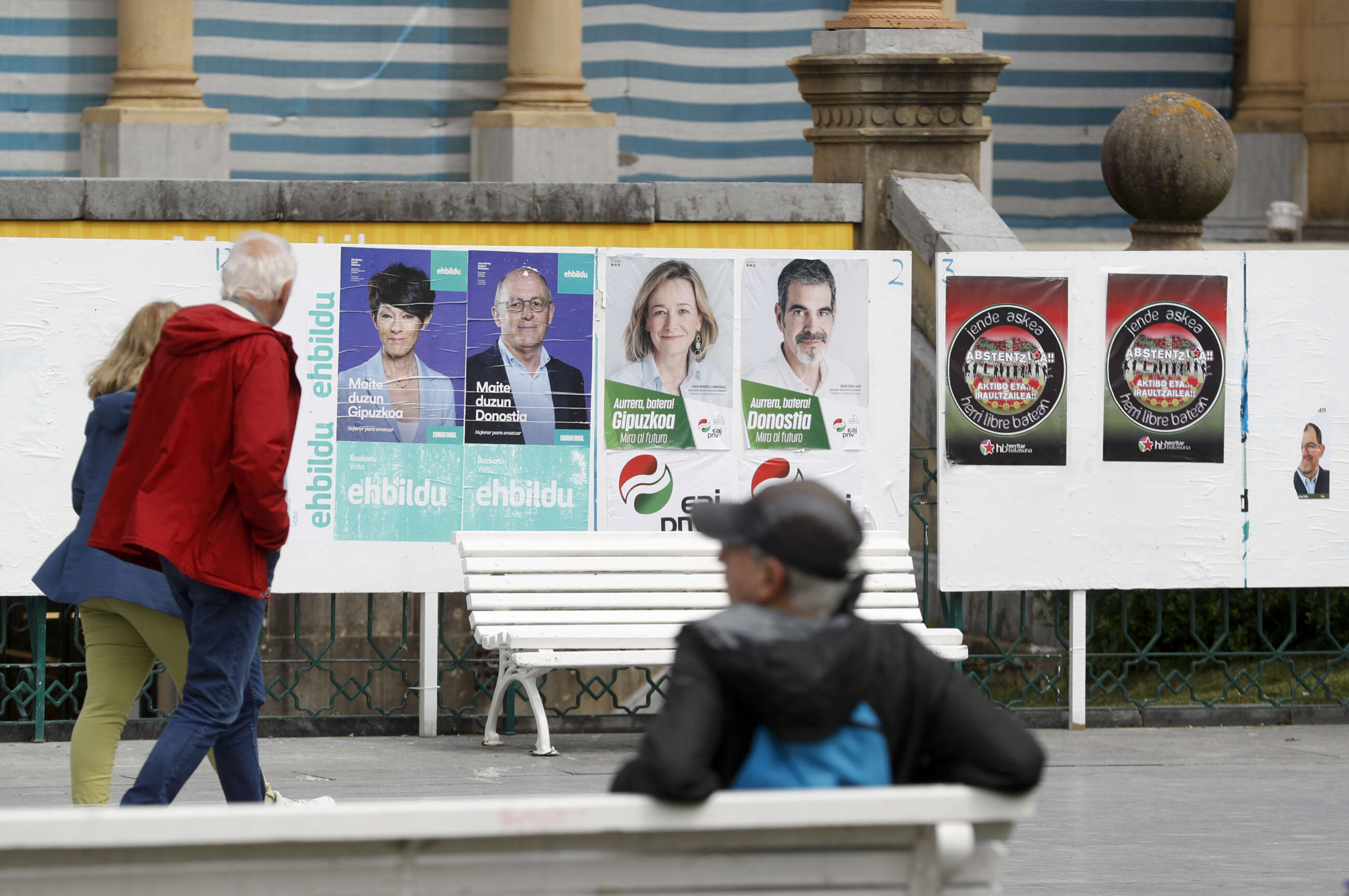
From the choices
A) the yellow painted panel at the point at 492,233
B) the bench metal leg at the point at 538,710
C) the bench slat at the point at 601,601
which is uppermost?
the yellow painted panel at the point at 492,233

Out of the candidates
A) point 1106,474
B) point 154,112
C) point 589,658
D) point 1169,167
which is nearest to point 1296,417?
point 1106,474

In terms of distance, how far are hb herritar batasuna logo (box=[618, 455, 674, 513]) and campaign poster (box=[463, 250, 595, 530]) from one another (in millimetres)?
161

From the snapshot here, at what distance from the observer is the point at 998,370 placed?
8281mm

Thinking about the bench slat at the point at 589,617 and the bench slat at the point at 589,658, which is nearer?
the bench slat at the point at 589,658

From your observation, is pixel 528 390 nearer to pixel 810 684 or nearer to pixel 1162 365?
pixel 1162 365

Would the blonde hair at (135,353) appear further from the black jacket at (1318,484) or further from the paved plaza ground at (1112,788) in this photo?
the black jacket at (1318,484)

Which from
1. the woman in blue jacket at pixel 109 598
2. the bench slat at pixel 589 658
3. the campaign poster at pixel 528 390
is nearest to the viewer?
the woman in blue jacket at pixel 109 598

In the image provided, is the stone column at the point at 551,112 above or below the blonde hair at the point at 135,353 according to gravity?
above

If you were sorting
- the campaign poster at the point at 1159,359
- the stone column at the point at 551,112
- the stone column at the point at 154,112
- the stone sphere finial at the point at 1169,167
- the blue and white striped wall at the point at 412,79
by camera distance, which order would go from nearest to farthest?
the campaign poster at the point at 1159,359 < the stone sphere finial at the point at 1169,167 < the stone column at the point at 154,112 < the blue and white striped wall at the point at 412,79 < the stone column at the point at 551,112

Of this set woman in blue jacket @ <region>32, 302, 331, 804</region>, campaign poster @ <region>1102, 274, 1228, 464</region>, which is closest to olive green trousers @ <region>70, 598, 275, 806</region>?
woman in blue jacket @ <region>32, 302, 331, 804</region>

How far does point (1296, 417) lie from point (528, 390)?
3279mm

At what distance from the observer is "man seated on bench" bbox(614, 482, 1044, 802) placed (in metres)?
3.21

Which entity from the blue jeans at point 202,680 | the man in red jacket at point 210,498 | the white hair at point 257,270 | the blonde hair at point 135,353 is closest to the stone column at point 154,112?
the blonde hair at point 135,353

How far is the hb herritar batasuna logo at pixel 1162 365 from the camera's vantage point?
8.39 metres
